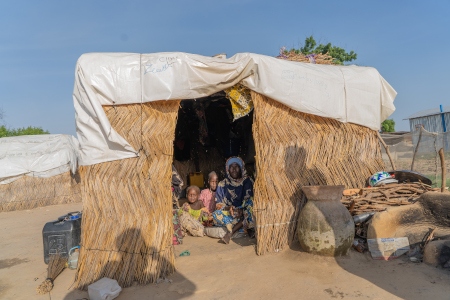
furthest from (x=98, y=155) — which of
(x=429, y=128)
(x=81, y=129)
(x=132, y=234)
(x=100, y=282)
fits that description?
(x=429, y=128)

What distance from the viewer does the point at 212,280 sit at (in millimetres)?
3662

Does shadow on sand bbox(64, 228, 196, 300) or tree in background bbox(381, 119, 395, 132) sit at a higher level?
tree in background bbox(381, 119, 395, 132)

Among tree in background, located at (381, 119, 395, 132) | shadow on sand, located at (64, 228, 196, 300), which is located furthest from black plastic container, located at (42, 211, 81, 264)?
tree in background, located at (381, 119, 395, 132)

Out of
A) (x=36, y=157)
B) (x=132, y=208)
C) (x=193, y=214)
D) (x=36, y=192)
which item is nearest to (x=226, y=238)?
(x=193, y=214)

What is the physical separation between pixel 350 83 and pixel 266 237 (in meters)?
2.59

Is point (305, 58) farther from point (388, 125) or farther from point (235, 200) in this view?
point (388, 125)

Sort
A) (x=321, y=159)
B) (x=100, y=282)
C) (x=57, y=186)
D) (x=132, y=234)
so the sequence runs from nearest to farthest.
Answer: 1. (x=100, y=282)
2. (x=132, y=234)
3. (x=321, y=159)
4. (x=57, y=186)

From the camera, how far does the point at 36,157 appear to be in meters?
11.0

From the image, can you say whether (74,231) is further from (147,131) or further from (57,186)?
(57,186)

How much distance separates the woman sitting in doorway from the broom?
228cm

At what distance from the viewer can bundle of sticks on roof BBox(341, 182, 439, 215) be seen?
4.43 metres

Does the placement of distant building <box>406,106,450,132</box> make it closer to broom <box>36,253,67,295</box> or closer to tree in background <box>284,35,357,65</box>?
tree in background <box>284,35,357,65</box>

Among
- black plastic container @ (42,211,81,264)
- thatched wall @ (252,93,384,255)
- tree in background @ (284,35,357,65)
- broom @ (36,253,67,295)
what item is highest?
tree in background @ (284,35,357,65)

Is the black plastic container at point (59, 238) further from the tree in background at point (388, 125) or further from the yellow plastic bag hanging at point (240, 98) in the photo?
the tree in background at point (388, 125)
